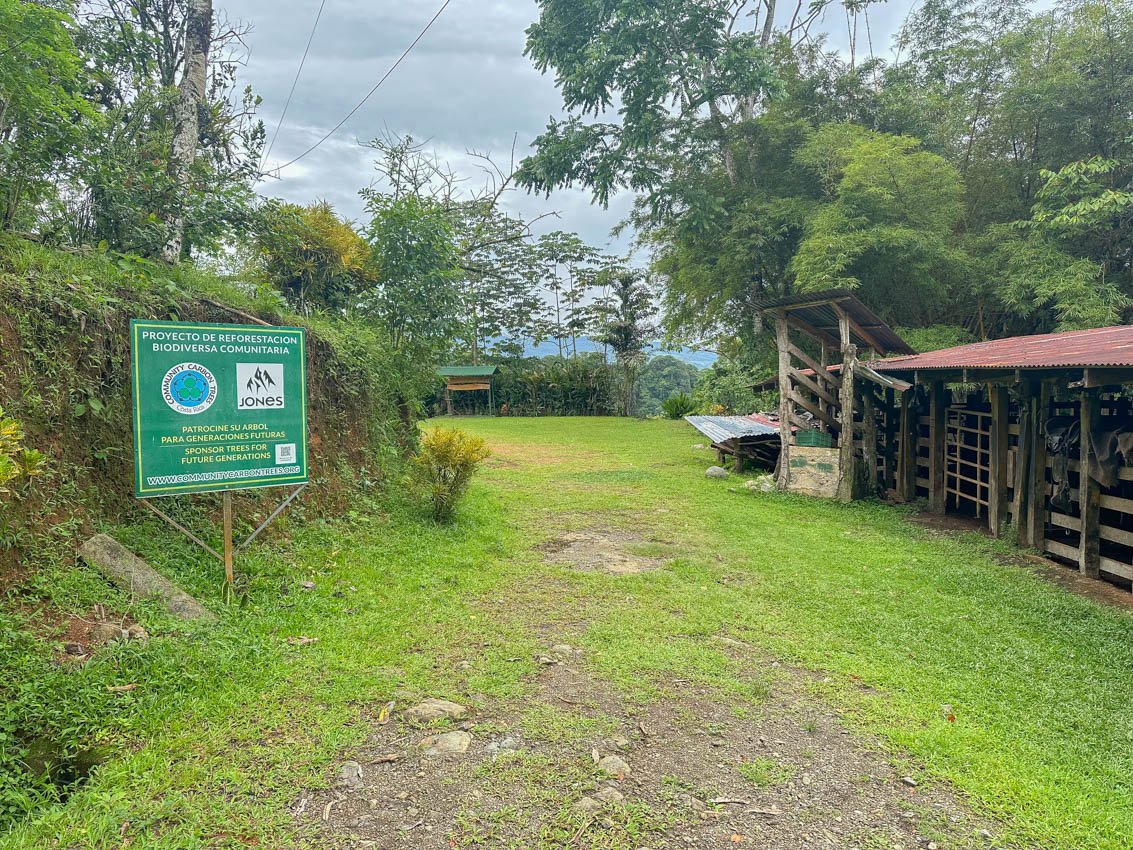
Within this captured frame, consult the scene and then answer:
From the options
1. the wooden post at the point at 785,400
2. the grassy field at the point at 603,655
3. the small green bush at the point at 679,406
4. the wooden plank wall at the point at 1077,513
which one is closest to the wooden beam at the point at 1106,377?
the wooden plank wall at the point at 1077,513

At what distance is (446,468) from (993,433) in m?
6.49

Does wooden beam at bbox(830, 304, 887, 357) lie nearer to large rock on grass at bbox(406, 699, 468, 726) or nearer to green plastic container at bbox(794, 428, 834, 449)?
green plastic container at bbox(794, 428, 834, 449)

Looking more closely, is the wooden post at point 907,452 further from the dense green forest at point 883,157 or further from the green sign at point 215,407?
the green sign at point 215,407

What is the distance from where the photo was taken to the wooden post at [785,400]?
9672mm

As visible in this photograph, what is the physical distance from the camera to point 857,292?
1465 cm

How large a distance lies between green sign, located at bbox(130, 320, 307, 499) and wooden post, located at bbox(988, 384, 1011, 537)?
747 cm

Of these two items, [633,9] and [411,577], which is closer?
[411,577]

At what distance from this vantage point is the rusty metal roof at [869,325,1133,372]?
4798mm

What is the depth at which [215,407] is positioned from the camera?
3713 mm

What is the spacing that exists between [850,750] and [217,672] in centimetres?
318

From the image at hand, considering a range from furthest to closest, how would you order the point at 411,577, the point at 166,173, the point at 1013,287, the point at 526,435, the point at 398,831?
1. the point at 526,435
2. the point at 1013,287
3. the point at 166,173
4. the point at 411,577
5. the point at 398,831

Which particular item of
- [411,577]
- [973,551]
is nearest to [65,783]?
[411,577]

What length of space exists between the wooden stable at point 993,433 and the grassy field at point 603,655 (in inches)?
30.9

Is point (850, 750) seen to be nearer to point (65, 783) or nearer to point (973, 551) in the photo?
point (65, 783)
